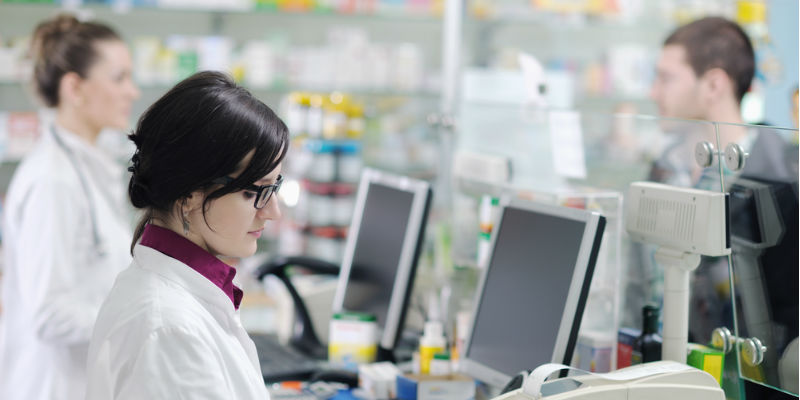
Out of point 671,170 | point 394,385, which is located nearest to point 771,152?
point 671,170

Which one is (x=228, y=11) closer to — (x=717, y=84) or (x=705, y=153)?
(x=717, y=84)

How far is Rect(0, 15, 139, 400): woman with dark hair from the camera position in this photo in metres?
2.62

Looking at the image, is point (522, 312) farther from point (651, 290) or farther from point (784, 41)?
point (784, 41)

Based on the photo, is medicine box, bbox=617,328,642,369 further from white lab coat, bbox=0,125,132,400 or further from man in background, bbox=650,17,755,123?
white lab coat, bbox=0,125,132,400

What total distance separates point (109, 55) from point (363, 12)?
8.14ft

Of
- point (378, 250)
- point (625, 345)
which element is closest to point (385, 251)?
point (378, 250)

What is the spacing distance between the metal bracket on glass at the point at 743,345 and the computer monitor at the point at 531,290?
31 cm

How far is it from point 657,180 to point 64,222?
1.79 meters

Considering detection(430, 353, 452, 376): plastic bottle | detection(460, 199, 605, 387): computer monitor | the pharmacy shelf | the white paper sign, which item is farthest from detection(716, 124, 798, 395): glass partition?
the pharmacy shelf

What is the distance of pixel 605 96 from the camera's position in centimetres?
583

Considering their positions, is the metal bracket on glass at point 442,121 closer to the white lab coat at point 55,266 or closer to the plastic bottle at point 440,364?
the plastic bottle at point 440,364

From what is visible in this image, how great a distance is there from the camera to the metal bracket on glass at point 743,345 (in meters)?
1.75

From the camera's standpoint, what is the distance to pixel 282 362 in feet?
8.71

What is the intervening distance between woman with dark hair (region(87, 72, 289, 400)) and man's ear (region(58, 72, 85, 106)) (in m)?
1.55
